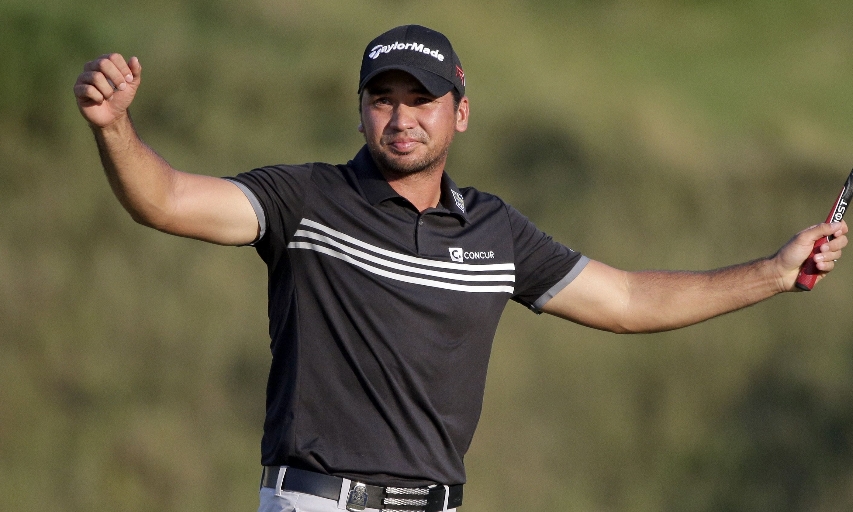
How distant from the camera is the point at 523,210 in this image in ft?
25.1

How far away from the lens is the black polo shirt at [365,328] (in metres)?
3.40

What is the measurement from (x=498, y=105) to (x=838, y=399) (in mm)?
2821

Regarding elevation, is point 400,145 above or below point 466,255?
above

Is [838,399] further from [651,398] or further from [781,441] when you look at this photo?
[651,398]

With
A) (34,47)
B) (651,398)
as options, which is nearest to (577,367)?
(651,398)

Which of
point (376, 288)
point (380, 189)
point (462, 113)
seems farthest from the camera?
point (462, 113)

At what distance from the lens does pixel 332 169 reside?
3654 mm

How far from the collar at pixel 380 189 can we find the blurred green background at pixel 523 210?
143 inches

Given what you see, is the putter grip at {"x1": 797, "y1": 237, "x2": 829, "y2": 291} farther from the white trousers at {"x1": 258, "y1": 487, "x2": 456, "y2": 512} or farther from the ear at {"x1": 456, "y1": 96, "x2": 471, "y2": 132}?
the white trousers at {"x1": 258, "y1": 487, "x2": 456, "y2": 512}

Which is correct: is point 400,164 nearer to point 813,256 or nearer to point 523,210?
point 813,256

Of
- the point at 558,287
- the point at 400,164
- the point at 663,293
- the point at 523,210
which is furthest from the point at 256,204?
the point at 523,210

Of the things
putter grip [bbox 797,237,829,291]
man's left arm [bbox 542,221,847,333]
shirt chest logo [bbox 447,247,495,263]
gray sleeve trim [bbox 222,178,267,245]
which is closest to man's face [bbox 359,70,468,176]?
shirt chest logo [bbox 447,247,495,263]

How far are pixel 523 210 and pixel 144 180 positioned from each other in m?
4.82

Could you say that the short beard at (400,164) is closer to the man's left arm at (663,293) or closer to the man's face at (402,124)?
the man's face at (402,124)
